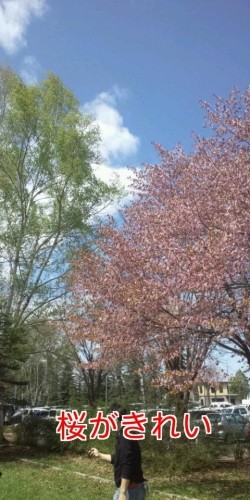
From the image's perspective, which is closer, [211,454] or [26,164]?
[211,454]

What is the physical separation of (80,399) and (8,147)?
10.6 meters

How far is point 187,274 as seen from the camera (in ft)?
30.5

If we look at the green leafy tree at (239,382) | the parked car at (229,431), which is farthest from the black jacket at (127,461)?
the parked car at (229,431)

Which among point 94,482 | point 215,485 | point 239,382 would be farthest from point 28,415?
point 239,382

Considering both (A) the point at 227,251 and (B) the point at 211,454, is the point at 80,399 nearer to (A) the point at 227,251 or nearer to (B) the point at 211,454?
(B) the point at 211,454

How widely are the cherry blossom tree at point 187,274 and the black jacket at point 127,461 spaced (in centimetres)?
450

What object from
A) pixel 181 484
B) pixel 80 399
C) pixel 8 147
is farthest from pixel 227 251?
pixel 8 147

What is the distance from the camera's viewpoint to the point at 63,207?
20.3 meters

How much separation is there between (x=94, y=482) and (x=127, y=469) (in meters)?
7.26

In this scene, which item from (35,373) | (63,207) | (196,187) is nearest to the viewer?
(196,187)

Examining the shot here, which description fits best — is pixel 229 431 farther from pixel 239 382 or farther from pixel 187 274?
pixel 239 382

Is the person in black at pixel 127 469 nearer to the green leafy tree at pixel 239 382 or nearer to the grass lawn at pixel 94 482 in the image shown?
the grass lawn at pixel 94 482

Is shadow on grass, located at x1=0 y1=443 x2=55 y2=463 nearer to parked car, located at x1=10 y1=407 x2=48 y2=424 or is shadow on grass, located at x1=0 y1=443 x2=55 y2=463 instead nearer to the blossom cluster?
parked car, located at x1=10 y1=407 x2=48 y2=424

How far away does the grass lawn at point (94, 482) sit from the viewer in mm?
9148
